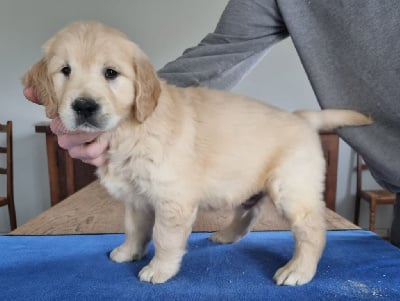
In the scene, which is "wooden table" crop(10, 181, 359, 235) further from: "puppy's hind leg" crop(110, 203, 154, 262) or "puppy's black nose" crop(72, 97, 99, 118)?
"puppy's black nose" crop(72, 97, 99, 118)

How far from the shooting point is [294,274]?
3.51ft

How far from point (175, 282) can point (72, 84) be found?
57cm

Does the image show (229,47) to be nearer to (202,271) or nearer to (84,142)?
(84,142)

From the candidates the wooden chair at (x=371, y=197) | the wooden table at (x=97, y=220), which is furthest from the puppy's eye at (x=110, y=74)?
the wooden chair at (x=371, y=197)

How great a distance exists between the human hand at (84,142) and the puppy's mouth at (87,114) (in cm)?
11

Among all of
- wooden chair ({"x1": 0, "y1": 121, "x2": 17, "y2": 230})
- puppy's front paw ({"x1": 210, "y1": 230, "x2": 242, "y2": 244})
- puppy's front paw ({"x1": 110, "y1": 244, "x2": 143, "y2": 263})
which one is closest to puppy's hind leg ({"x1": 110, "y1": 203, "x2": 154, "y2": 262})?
puppy's front paw ({"x1": 110, "y1": 244, "x2": 143, "y2": 263})

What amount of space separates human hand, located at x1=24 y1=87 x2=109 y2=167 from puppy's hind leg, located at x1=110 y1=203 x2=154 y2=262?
20 centimetres

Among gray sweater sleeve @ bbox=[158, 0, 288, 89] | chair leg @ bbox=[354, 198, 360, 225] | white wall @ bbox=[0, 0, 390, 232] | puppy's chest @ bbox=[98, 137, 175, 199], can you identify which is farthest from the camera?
chair leg @ bbox=[354, 198, 360, 225]

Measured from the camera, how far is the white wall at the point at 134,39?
3.29 metres

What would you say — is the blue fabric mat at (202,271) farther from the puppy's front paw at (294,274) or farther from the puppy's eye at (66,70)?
the puppy's eye at (66,70)

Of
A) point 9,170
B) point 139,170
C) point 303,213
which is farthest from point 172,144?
point 9,170

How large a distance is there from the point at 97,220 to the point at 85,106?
36.1 inches

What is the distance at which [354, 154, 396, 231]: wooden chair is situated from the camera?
318cm

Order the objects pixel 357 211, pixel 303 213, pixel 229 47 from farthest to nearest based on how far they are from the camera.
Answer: pixel 357 211 < pixel 229 47 < pixel 303 213
